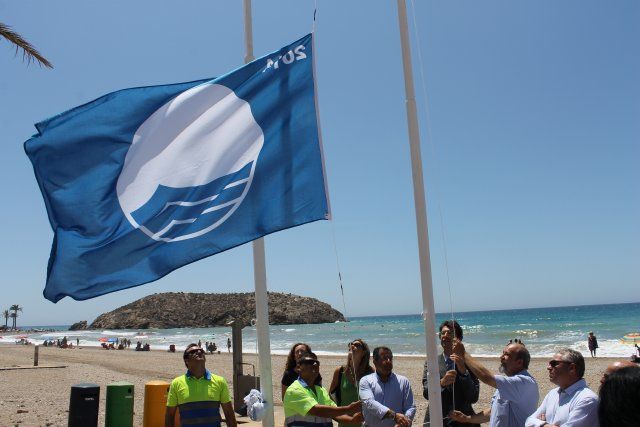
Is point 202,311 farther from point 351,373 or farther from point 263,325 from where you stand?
point 263,325

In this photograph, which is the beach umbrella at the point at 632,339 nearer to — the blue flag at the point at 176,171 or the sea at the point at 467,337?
the sea at the point at 467,337

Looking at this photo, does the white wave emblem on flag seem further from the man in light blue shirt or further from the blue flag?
the man in light blue shirt

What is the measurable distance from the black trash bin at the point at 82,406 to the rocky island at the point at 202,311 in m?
108

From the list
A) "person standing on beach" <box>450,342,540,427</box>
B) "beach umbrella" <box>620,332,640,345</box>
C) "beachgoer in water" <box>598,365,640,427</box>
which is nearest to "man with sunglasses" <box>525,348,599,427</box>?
"person standing on beach" <box>450,342,540,427</box>

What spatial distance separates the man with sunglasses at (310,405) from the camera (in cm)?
450

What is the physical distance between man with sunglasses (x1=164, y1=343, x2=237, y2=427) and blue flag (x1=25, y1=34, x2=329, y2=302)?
984 mm

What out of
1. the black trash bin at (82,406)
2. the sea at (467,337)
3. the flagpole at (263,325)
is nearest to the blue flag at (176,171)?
the flagpole at (263,325)

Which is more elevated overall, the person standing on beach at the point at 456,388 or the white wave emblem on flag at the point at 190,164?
the white wave emblem on flag at the point at 190,164

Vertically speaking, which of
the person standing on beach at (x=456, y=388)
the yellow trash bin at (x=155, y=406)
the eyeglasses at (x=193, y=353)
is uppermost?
the eyeglasses at (x=193, y=353)

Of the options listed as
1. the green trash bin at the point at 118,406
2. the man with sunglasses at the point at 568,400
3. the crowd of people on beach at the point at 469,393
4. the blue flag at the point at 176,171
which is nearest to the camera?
the crowd of people on beach at the point at 469,393

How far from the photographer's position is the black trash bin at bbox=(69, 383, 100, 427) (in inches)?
314

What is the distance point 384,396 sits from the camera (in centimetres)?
509

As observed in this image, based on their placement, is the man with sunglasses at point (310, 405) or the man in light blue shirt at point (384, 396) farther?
the man in light blue shirt at point (384, 396)

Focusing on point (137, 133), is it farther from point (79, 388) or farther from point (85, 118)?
point (79, 388)
